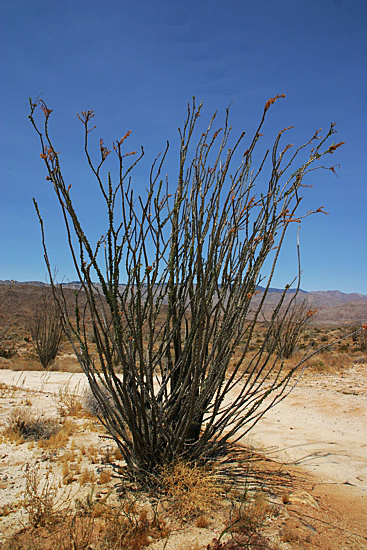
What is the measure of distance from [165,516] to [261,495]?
895 millimetres

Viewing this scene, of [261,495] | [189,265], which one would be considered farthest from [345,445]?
[189,265]

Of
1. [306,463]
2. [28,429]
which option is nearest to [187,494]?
[306,463]

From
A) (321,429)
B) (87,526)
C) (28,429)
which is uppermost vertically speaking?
(87,526)

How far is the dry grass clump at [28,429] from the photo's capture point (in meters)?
5.00

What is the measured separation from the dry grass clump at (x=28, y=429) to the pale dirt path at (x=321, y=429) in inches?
112

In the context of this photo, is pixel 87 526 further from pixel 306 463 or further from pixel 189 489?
pixel 306 463

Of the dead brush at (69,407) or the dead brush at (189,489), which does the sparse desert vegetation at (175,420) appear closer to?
the dead brush at (189,489)

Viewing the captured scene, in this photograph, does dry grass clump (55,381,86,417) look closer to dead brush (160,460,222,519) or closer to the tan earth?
A: the tan earth

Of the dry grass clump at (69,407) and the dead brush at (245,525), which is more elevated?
the dead brush at (245,525)

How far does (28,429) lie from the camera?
5258 mm

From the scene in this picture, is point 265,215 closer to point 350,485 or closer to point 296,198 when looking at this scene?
point 296,198

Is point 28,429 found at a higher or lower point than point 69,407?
higher

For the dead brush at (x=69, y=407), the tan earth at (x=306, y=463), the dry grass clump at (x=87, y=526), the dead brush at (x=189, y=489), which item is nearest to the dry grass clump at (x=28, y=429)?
the tan earth at (x=306, y=463)

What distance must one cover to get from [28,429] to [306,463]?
3.82 metres
